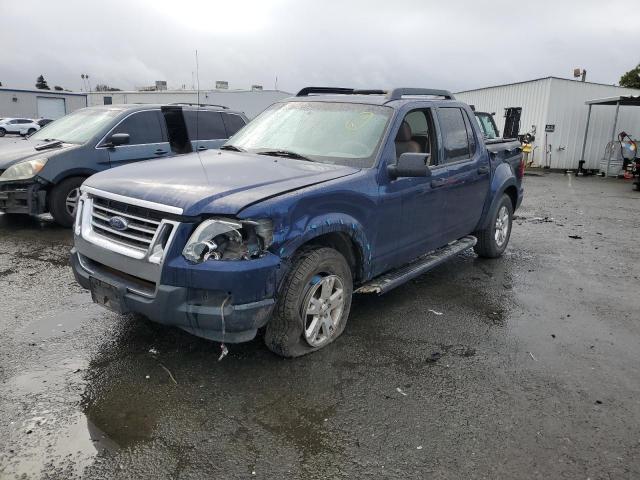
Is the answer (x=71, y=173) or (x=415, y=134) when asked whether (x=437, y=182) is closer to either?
(x=415, y=134)

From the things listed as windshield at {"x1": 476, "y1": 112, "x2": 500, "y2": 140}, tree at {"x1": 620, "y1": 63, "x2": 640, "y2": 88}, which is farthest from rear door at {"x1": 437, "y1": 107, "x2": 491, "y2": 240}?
tree at {"x1": 620, "y1": 63, "x2": 640, "y2": 88}

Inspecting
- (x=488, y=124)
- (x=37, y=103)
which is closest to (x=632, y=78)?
(x=488, y=124)

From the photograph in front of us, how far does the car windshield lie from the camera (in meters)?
4.20

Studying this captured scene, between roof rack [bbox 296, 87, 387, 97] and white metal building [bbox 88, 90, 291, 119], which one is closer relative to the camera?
roof rack [bbox 296, 87, 387, 97]

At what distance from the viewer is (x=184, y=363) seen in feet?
11.6

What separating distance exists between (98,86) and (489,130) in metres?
61.2

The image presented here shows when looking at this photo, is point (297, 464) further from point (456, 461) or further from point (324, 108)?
point (324, 108)

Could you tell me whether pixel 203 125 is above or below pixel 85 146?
above

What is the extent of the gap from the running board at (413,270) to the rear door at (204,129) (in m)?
4.63

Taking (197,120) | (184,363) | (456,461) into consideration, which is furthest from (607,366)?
(197,120)

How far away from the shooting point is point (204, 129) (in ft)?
28.5

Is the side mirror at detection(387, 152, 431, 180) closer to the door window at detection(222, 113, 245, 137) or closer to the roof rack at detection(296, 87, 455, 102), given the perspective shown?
the roof rack at detection(296, 87, 455, 102)

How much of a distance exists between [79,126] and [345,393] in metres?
6.66

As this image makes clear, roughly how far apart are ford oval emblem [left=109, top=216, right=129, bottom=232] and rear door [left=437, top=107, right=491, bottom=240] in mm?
Answer: 2962
